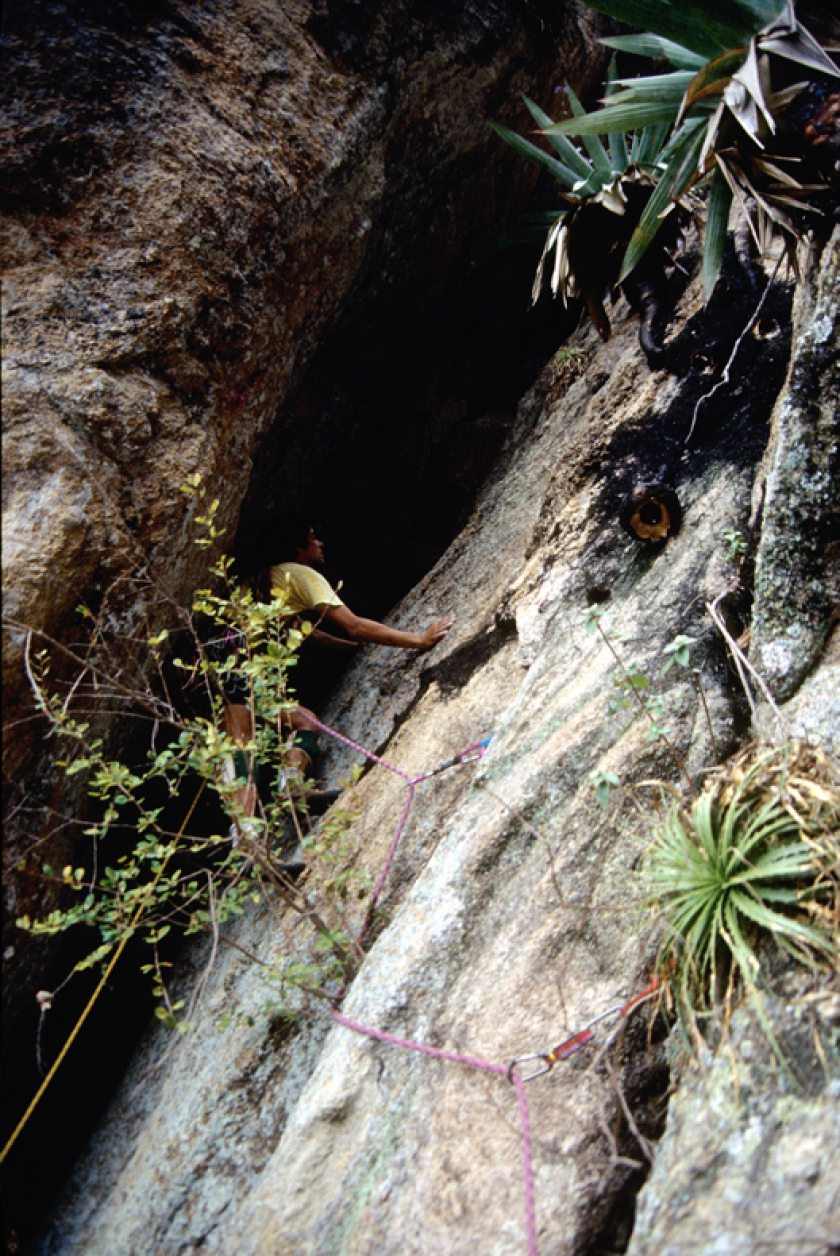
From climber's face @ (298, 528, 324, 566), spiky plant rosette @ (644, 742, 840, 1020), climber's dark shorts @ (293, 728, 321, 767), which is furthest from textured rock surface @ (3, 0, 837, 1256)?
climber's face @ (298, 528, 324, 566)

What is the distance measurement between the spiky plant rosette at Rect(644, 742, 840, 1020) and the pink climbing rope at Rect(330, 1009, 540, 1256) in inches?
24.6

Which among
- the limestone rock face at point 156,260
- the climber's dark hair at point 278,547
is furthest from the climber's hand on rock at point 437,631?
the limestone rock face at point 156,260

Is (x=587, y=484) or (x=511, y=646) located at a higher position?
(x=587, y=484)

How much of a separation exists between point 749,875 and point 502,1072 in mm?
1098

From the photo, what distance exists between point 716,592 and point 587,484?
1.14 m

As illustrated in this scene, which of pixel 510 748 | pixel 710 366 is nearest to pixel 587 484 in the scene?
pixel 710 366

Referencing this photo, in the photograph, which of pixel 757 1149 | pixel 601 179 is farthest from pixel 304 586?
pixel 757 1149

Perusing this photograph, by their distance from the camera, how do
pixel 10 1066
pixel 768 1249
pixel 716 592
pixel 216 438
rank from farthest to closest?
pixel 216 438 < pixel 10 1066 < pixel 716 592 < pixel 768 1249

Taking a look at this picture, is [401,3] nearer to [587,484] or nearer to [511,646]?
[587,484]

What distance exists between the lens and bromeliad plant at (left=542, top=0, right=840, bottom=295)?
108 inches

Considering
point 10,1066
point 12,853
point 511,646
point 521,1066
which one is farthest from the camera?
point 511,646

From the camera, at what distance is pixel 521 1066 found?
2488 millimetres

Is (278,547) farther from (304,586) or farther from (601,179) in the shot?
(601,179)

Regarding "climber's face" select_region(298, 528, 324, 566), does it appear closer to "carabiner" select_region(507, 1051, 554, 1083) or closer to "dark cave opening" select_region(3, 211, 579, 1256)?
"dark cave opening" select_region(3, 211, 579, 1256)
